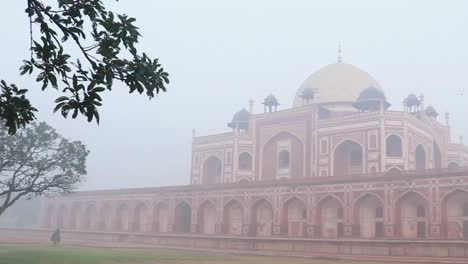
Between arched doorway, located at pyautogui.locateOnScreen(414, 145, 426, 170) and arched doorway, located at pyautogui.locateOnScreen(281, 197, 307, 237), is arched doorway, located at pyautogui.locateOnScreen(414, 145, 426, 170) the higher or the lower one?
the higher one

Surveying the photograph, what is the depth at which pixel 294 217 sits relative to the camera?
1288 inches

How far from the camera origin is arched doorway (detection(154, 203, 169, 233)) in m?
40.1

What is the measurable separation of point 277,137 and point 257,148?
6.78ft

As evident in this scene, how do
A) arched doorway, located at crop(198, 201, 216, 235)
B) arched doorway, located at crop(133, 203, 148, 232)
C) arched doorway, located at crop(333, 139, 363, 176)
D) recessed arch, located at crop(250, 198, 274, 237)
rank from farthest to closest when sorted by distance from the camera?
arched doorway, located at crop(133, 203, 148, 232) → arched doorway, located at crop(333, 139, 363, 176) → arched doorway, located at crop(198, 201, 216, 235) → recessed arch, located at crop(250, 198, 274, 237)

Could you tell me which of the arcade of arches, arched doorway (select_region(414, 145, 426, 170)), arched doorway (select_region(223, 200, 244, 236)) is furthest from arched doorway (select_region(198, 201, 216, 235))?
arched doorway (select_region(414, 145, 426, 170))

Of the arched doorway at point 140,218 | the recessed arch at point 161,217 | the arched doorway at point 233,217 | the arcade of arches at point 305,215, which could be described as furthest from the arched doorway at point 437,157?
the arched doorway at point 140,218

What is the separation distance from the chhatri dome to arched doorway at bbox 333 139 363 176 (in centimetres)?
709

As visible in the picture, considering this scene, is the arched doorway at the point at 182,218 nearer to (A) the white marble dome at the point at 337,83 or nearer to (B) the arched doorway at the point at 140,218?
(B) the arched doorway at the point at 140,218

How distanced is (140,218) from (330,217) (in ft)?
57.8

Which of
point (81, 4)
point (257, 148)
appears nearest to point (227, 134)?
point (257, 148)

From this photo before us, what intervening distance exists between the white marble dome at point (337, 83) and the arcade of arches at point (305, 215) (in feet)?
48.0

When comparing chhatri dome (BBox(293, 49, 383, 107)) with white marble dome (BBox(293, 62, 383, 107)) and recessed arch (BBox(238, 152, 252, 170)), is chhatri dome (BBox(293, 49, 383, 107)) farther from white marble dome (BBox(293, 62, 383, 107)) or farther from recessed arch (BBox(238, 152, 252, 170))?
recessed arch (BBox(238, 152, 252, 170))

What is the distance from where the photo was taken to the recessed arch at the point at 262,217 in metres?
33.8

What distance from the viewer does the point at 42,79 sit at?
165 inches
